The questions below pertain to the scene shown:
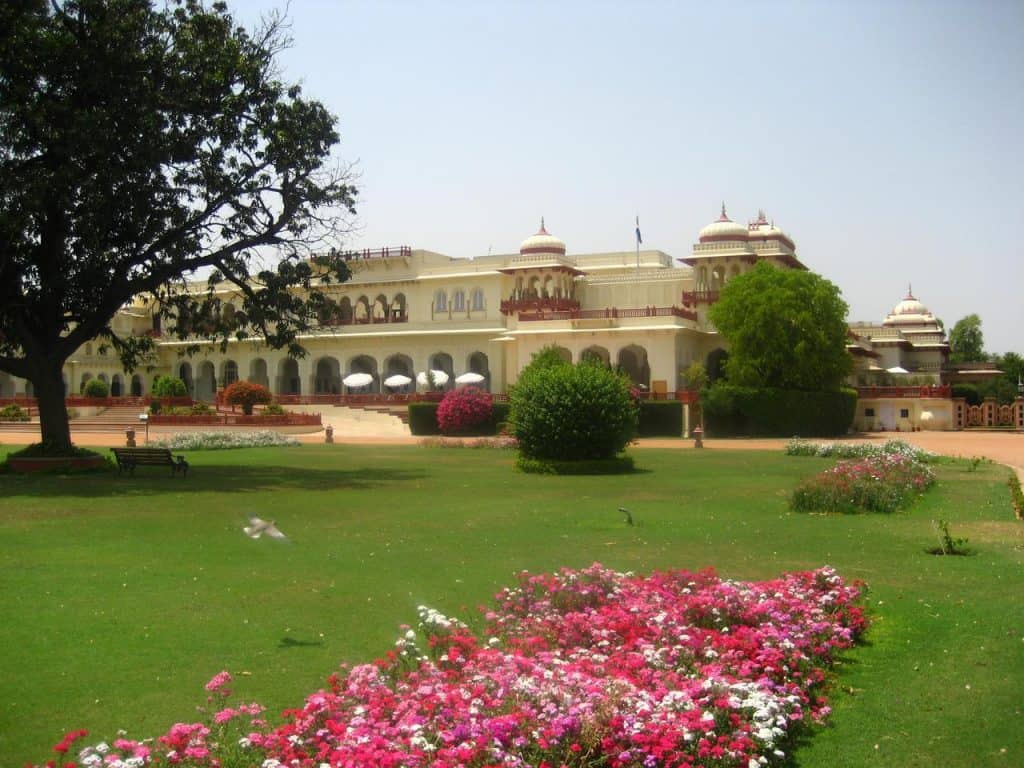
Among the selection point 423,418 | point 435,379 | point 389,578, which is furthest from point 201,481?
point 435,379

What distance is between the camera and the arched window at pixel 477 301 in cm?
5697

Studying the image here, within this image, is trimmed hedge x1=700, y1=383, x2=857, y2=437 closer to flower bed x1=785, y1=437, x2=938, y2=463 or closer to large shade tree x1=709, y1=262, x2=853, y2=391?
large shade tree x1=709, y1=262, x2=853, y2=391

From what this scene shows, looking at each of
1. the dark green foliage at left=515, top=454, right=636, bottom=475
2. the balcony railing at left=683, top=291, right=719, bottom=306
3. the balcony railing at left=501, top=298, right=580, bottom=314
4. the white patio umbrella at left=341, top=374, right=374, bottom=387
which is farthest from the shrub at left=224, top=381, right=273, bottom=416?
the dark green foliage at left=515, top=454, right=636, bottom=475

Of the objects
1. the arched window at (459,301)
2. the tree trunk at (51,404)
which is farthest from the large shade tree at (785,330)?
the tree trunk at (51,404)

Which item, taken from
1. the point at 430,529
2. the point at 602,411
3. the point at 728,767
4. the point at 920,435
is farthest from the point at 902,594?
the point at 920,435

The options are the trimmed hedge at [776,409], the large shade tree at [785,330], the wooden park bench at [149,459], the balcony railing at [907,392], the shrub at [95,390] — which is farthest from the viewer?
the shrub at [95,390]

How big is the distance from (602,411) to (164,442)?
1741 centimetres

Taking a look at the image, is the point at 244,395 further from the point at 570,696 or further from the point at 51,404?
the point at 570,696

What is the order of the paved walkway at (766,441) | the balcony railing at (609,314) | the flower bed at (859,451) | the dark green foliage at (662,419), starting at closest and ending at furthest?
the flower bed at (859,451), the paved walkway at (766,441), the dark green foliage at (662,419), the balcony railing at (609,314)

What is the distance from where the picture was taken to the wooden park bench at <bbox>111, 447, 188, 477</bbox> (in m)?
21.2

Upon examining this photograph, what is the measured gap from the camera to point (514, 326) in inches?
1975

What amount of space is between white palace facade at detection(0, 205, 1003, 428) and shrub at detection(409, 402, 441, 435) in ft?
17.2

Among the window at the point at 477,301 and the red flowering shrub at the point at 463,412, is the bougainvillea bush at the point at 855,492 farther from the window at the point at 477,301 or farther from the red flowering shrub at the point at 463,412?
the window at the point at 477,301

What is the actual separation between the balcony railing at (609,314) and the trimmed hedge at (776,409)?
4952 mm
